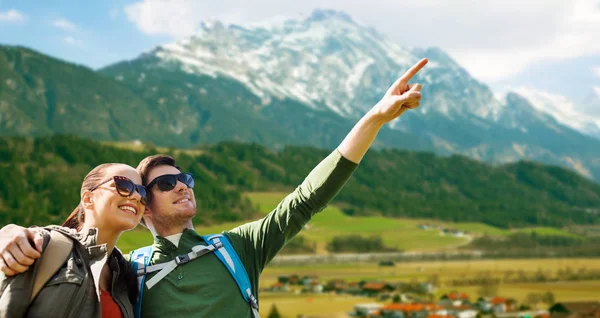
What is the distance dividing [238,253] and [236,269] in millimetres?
226

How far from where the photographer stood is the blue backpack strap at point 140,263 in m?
4.89

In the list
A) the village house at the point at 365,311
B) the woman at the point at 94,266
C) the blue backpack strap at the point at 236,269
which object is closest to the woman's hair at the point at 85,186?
the woman at the point at 94,266

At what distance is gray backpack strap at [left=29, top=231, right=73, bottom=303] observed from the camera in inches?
155

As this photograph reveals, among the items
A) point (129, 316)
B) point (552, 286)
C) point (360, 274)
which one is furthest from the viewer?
point (360, 274)

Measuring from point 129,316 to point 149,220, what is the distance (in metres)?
1.00

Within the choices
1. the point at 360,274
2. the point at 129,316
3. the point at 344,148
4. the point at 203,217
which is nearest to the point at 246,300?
the point at 129,316

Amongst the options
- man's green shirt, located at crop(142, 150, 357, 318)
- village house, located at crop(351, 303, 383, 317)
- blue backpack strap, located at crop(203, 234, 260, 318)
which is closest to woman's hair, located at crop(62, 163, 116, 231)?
man's green shirt, located at crop(142, 150, 357, 318)

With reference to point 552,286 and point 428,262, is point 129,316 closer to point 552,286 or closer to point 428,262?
point 552,286

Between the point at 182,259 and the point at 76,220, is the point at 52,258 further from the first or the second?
the point at 182,259

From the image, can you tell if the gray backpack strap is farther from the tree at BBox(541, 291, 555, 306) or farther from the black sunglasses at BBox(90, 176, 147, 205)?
the tree at BBox(541, 291, 555, 306)

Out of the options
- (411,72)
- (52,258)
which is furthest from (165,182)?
(411,72)

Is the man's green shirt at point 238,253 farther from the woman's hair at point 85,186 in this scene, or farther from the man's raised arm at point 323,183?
the woman's hair at point 85,186

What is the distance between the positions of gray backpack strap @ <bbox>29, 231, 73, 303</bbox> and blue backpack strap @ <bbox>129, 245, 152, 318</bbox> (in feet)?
3.05

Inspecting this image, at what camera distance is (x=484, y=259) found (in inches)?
7092
